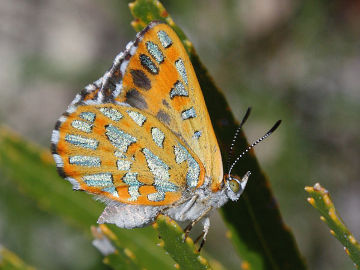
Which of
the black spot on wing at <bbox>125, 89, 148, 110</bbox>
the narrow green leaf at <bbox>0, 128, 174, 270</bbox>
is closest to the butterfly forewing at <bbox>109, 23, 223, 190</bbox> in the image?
the black spot on wing at <bbox>125, 89, 148, 110</bbox>

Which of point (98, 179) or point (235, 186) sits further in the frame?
point (98, 179)

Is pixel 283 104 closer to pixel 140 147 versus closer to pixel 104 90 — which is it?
pixel 140 147

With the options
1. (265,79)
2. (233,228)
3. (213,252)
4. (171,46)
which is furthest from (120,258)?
(265,79)

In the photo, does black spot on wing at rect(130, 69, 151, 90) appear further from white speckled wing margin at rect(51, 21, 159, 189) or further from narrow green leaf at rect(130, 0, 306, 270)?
narrow green leaf at rect(130, 0, 306, 270)

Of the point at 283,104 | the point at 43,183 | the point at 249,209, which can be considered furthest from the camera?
the point at 283,104

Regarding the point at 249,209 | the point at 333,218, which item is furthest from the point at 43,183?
the point at 333,218

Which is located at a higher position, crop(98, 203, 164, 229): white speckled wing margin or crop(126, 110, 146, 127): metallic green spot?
crop(126, 110, 146, 127): metallic green spot
